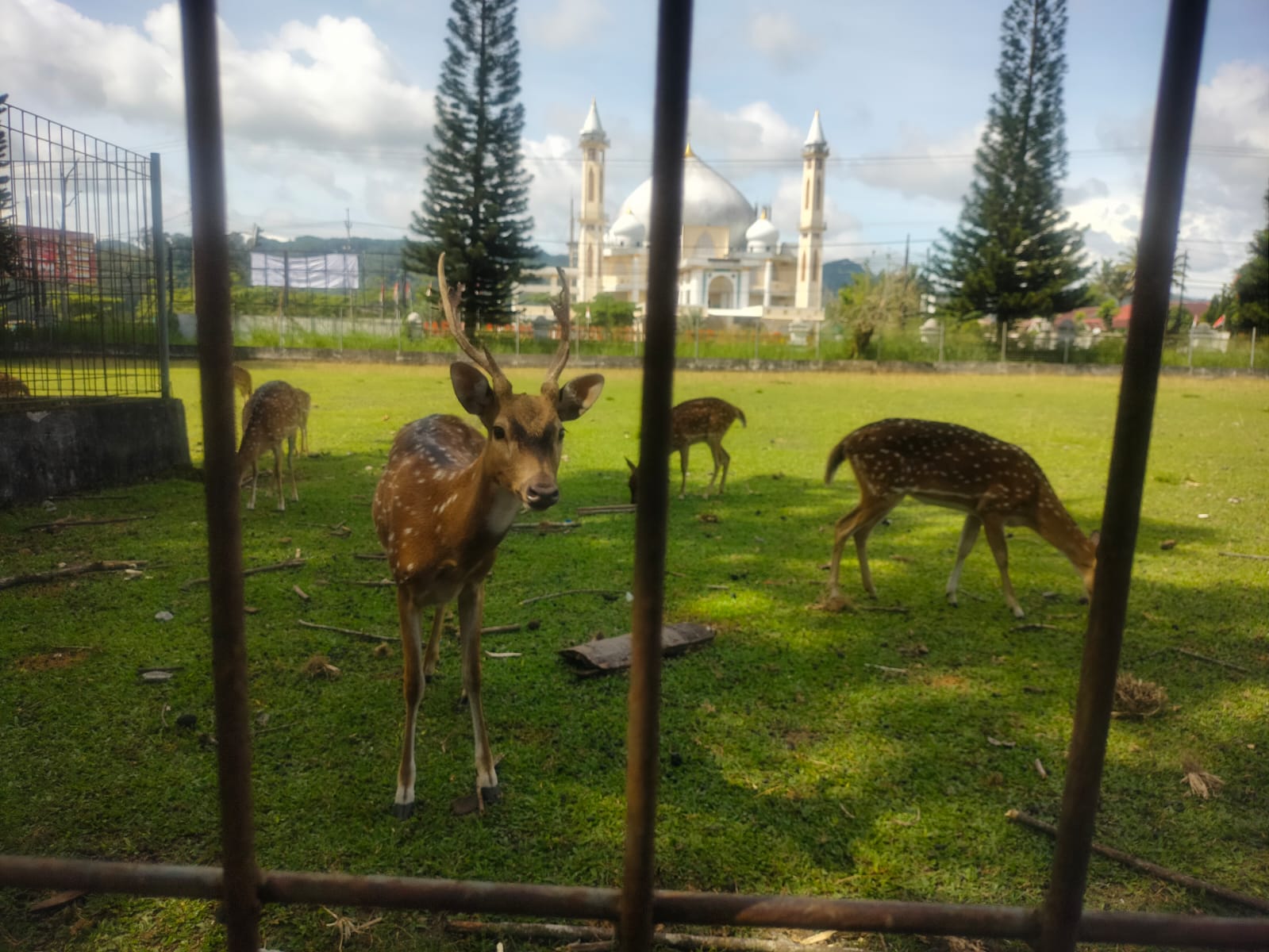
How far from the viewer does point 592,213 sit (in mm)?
54531

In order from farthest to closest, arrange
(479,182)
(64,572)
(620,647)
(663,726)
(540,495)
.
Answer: (479,182) < (64,572) < (620,647) < (663,726) < (540,495)

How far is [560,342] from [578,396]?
0.18 m

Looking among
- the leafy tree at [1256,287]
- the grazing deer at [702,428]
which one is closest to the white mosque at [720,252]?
the leafy tree at [1256,287]

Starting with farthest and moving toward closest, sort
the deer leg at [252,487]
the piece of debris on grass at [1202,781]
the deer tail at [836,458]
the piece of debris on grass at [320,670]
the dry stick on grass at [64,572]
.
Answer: the deer leg at [252,487] < the deer tail at [836,458] < the dry stick on grass at [64,572] < the piece of debris on grass at [320,670] < the piece of debris on grass at [1202,781]

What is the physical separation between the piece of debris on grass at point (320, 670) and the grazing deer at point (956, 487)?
8.06 ft

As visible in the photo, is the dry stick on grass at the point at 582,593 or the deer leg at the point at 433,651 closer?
the deer leg at the point at 433,651

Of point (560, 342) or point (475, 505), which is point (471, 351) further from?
point (475, 505)

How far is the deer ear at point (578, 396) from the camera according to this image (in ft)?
8.41

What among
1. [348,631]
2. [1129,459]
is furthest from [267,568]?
[1129,459]

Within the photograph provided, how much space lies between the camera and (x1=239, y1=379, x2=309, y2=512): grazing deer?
6.11m

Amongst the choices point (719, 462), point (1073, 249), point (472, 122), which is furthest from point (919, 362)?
point (719, 462)

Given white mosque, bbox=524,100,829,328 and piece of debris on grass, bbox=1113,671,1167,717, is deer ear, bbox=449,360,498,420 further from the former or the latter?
white mosque, bbox=524,100,829,328

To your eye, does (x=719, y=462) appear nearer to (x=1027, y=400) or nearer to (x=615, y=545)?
(x=615, y=545)

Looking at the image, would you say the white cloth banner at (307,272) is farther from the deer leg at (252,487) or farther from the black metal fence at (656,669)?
the black metal fence at (656,669)
